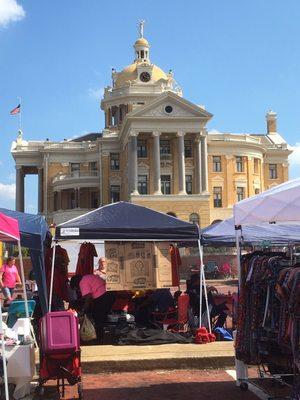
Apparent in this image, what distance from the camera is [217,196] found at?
207ft

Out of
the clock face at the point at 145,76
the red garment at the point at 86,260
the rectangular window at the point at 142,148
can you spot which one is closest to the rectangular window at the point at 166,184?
the rectangular window at the point at 142,148

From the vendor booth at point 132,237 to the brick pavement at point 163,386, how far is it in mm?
2383

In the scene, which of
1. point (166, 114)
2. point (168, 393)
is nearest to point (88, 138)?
point (166, 114)

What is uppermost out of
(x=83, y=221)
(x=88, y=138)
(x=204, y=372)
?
(x=88, y=138)

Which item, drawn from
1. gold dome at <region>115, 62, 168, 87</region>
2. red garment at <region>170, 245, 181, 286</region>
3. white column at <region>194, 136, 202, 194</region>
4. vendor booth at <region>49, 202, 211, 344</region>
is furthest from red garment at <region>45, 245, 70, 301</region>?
gold dome at <region>115, 62, 168, 87</region>

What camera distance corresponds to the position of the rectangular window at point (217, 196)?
62.8 m

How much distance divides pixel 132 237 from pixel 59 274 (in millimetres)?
1869

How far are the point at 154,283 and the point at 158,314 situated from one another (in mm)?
752

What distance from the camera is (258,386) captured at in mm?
7168

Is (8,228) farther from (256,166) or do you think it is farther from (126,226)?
(256,166)

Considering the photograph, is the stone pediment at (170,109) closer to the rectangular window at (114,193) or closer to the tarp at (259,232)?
the rectangular window at (114,193)

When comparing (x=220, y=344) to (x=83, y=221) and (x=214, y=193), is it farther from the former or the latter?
(x=214, y=193)

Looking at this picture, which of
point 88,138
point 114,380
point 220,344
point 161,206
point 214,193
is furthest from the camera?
point 88,138

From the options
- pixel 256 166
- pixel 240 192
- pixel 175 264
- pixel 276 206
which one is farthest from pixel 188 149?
pixel 276 206
